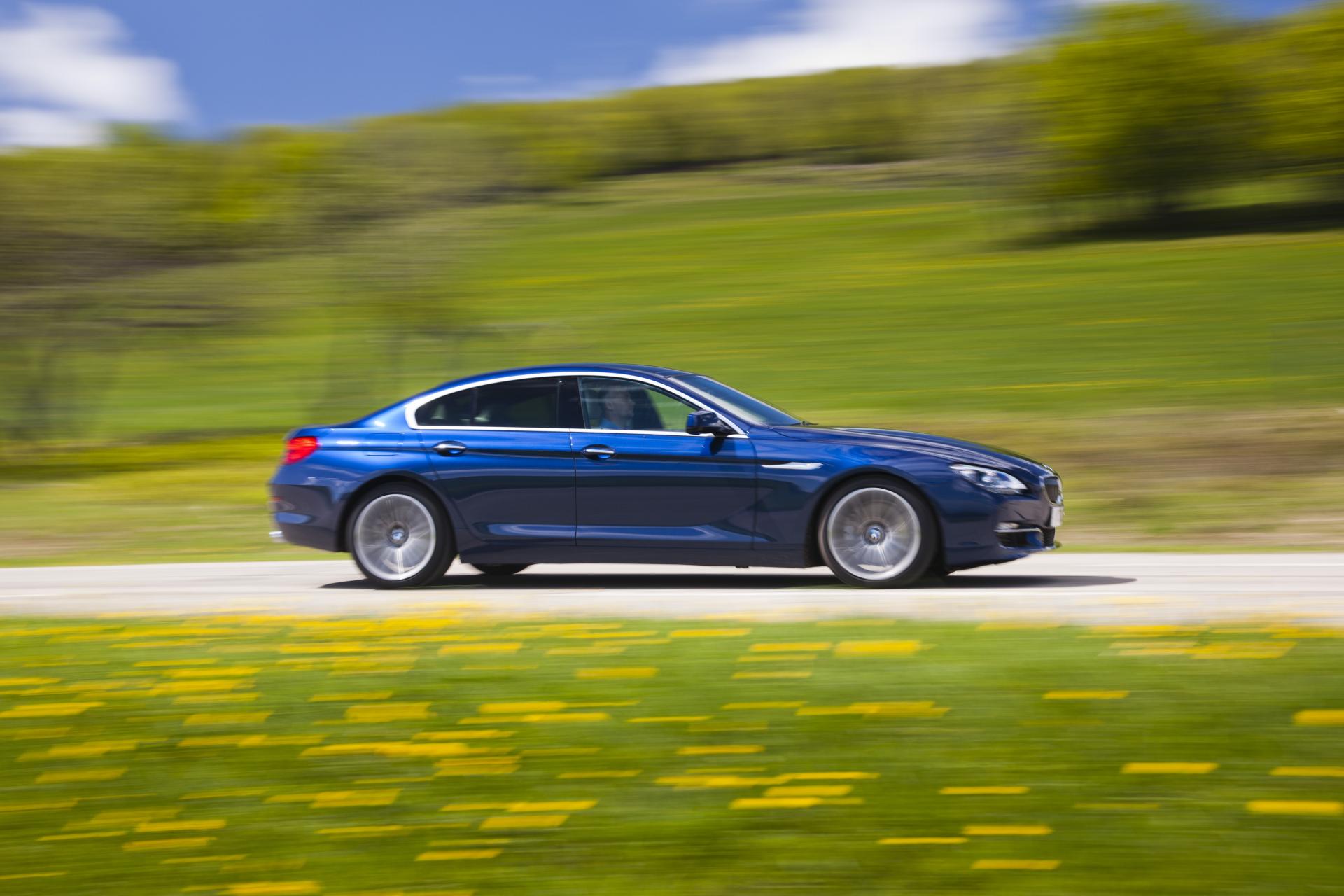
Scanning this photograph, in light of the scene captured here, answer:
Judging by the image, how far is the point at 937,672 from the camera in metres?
5.89

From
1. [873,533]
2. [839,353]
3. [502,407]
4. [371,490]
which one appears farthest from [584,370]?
[839,353]

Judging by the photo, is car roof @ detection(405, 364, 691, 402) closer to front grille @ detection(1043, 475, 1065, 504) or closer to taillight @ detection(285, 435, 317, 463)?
taillight @ detection(285, 435, 317, 463)

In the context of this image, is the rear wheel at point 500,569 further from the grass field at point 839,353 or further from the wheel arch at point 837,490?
the grass field at point 839,353

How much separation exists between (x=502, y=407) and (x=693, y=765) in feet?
16.9

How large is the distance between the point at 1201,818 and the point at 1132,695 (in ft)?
4.00

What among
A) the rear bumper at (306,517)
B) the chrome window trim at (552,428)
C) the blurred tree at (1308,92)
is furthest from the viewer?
the blurred tree at (1308,92)

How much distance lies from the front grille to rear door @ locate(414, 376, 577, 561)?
2.84m

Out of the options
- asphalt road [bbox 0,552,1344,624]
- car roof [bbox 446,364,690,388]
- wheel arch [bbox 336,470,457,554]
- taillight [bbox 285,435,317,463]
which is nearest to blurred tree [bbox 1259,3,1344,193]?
asphalt road [bbox 0,552,1344,624]

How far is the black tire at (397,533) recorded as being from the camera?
379 inches

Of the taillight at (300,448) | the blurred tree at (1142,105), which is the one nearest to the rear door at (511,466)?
the taillight at (300,448)

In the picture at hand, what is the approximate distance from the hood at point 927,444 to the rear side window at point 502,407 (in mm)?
1450

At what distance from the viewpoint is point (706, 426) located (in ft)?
30.1

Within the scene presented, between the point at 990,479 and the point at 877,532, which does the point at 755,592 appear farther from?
the point at 990,479

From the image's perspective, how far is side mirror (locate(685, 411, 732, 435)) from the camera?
915 cm
